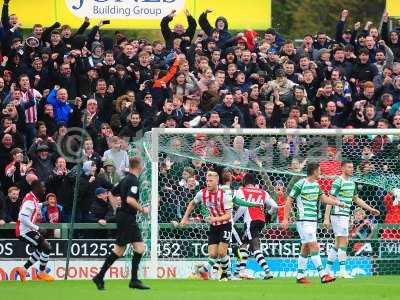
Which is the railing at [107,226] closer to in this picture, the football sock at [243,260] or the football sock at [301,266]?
the football sock at [243,260]

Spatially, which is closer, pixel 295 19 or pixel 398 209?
pixel 398 209

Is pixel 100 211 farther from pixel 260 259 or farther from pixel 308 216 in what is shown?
pixel 308 216

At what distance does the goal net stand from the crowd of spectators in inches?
6.5

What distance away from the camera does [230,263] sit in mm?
25438

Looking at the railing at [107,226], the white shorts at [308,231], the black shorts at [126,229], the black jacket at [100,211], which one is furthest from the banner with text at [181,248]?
the black shorts at [126,229]

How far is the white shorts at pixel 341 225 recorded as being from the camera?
2444cm

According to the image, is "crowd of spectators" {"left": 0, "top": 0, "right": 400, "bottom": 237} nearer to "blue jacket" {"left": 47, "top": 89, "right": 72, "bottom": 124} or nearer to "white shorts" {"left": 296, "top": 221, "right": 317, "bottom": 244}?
"blue jacket" {"left": 47, "top": 89, "right": 72, "bottom": 124}

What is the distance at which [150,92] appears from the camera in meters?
28.1

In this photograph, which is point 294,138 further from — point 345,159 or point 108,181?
point 108,181

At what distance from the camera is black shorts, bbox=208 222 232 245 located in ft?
79.2

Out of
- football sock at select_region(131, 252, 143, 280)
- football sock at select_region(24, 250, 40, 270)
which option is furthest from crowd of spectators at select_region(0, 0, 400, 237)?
football sock at select_region(131, 252, 143, 280)

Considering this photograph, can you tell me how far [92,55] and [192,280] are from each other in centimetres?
597

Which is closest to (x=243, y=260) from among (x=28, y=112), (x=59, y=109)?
(x=59, y=109)

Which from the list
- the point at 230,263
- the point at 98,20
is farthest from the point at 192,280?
the point at 98,20
